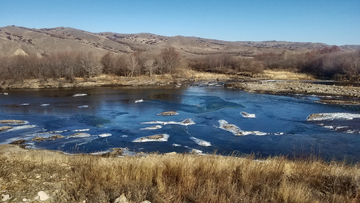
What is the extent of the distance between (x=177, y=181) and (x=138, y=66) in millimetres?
53216

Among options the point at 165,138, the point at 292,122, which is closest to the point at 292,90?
the point at 292,122

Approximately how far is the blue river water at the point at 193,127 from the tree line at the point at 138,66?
23.8m

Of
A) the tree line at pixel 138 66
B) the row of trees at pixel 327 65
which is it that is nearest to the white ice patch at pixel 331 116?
the row of trees at pixel 327 65

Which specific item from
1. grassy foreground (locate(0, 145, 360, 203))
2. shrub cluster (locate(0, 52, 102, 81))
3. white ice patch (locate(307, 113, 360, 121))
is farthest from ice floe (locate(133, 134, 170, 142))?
shrub cluster (locate(0, 52, 102, 81))

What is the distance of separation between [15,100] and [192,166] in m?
31.1

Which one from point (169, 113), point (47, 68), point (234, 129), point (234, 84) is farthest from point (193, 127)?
point (47, 68)

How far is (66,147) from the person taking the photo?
529 inches

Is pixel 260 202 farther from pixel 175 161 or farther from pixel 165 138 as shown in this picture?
pixel 165 138

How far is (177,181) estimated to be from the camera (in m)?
6.07

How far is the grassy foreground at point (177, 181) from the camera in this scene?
5184 millimetres

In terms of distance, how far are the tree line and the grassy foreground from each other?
45.4m

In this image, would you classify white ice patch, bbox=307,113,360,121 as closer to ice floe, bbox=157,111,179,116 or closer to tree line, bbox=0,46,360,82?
ice floe, bbox=157,111,179,116

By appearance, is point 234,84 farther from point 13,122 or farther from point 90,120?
point 13,122

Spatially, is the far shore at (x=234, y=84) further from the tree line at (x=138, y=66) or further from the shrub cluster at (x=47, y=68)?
the tree line at (x=138, y=66)
